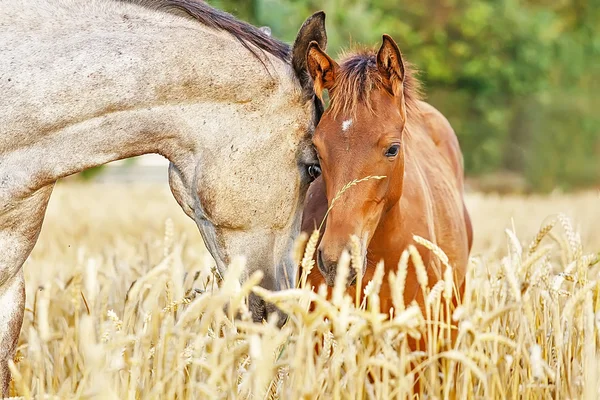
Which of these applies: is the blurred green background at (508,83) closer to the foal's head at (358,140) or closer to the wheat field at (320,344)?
the foal's head at (358,140)

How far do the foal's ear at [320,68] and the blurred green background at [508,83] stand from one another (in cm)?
1662

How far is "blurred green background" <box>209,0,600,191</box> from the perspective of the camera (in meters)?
21.1

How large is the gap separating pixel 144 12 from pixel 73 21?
0.93ft

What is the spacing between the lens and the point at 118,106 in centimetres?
318

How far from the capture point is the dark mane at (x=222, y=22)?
3.33m

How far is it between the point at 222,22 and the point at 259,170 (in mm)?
632

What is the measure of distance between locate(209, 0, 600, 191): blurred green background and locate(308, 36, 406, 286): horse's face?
16608 mm

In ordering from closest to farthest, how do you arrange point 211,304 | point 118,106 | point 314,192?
point 211,304
point 118,106
point 314,192

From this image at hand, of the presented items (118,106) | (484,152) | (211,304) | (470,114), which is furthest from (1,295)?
(470,114)

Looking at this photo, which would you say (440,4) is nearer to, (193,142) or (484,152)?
(484,152)

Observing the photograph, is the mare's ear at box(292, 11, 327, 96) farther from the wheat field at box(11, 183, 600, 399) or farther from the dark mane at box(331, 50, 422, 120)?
the wheat field at box(11, 183, 600, 399)

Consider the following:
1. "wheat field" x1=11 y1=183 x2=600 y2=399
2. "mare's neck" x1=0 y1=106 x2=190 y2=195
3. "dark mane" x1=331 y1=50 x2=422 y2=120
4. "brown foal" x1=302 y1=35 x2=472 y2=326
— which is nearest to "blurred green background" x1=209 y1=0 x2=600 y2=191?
"brown foal" x1=302 y1=35 x2=472 y2=326

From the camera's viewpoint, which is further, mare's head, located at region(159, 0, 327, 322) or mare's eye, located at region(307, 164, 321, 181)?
mare's eye, located at region(307, 164, 321, 181)

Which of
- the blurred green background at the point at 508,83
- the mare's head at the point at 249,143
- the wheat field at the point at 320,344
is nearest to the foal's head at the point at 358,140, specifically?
the mare's head at the point at 249,143
